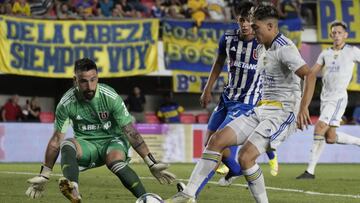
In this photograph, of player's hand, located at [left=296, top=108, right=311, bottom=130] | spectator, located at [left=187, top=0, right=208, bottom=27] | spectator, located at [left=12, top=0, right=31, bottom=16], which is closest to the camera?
player's hand, located at [left=296, top=108, right=311, bottom=130]

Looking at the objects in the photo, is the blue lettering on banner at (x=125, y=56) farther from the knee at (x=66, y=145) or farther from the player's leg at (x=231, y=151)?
the knee at (x=66, y=145)

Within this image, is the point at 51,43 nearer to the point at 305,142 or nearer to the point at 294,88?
the point at 305,142

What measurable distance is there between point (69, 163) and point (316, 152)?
7.22 meters

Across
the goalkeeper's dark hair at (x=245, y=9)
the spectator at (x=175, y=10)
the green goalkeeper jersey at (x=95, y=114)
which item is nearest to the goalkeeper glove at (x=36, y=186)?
the green goalkeeper jersey at (x=95, y=114)

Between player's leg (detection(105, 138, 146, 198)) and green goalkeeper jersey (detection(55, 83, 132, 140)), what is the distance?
0.18 m

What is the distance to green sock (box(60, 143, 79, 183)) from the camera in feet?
29.9

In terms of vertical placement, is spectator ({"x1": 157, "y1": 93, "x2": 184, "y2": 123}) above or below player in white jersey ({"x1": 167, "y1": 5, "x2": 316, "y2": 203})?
below

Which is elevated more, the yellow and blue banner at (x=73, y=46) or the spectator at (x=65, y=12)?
the spectator at (x=65, y=12)

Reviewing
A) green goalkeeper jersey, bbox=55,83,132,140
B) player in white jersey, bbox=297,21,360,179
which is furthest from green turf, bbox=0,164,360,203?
green goalkeeper jersey, bbox=55,83,132,140

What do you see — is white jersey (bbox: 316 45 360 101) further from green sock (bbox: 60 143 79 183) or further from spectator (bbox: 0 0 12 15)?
spectator (bbox: 0 0 12 15)

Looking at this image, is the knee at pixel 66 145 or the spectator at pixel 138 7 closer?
the knee at pixel 66 145

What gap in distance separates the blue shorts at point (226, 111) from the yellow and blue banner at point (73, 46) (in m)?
12.5

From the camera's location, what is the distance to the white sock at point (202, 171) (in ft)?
29.9

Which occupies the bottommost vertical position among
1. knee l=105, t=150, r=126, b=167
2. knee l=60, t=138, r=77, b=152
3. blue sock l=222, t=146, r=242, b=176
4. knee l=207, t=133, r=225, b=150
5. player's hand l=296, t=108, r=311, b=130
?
blue sock l=222, t=146, r=242, b=176
